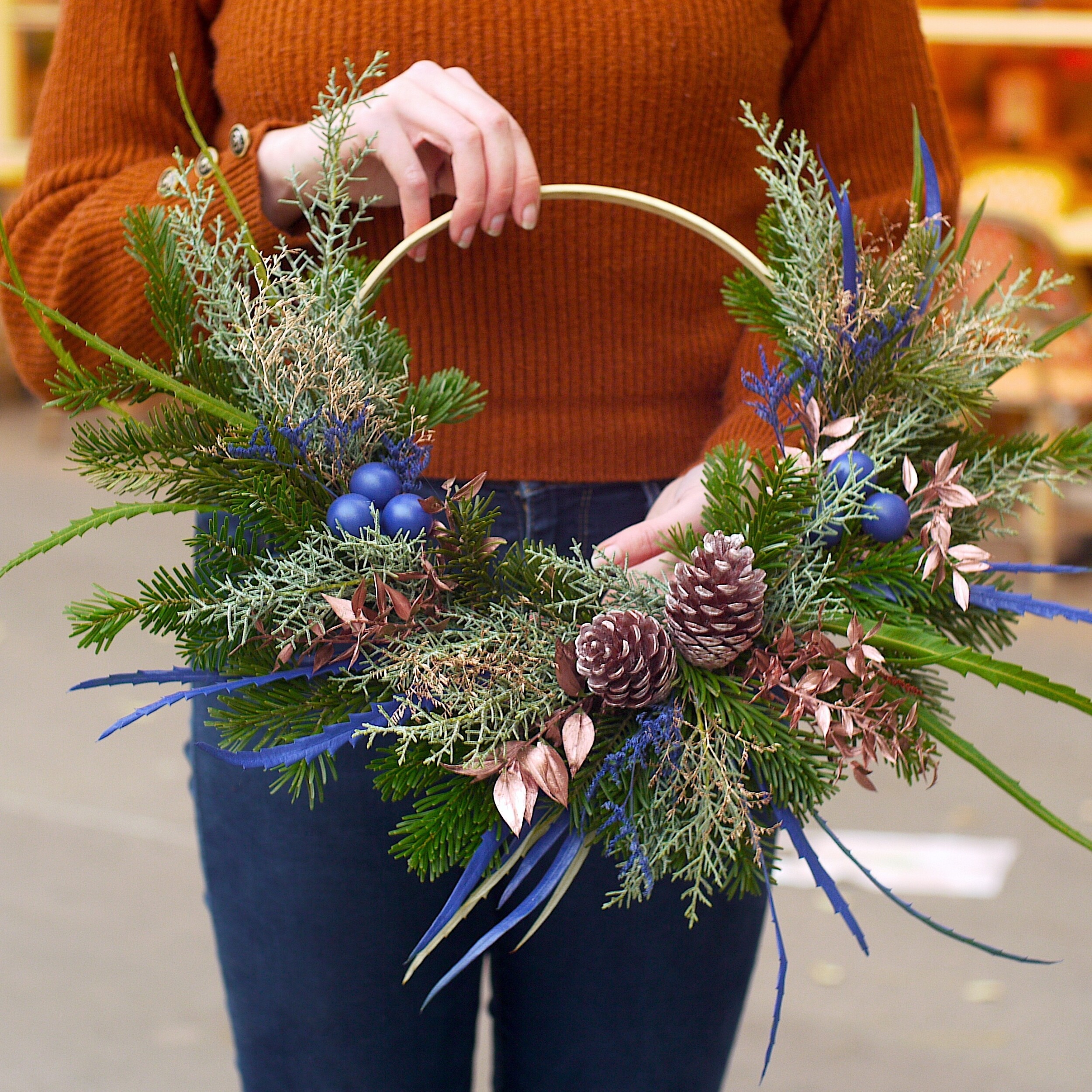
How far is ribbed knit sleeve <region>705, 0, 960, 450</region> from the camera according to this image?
0.88 metres

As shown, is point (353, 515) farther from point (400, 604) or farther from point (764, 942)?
point (764, 942)

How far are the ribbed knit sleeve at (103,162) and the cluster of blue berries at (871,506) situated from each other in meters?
0.36

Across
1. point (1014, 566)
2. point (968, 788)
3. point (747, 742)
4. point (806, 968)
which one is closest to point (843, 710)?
point (747, 742)

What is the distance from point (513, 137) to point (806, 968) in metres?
1.52

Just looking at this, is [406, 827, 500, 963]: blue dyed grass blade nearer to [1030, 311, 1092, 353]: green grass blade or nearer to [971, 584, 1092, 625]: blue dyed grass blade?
[971, 584, 1092, 625]: blue dyed grass blade

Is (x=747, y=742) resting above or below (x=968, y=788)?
above

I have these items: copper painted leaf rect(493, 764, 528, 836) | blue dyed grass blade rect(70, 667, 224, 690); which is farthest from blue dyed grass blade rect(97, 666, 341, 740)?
copper painted leaf rect(493, 764, 528, 836)

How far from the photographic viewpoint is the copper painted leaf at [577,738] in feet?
1.99

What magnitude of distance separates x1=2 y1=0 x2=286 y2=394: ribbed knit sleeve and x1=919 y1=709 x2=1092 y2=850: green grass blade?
1.52ft

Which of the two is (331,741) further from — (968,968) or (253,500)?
(968,968)

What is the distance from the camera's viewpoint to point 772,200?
94 centimetres

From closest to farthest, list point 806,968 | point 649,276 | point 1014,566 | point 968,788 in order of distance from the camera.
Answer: point 1014,566, point 649,276, point 806,968, point 968,788

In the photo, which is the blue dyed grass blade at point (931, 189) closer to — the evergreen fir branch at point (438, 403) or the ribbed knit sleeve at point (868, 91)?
the ribbed knit sleeve at point (868, 91)

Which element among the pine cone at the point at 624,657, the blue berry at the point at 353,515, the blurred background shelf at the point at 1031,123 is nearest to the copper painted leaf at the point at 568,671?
the pine cone at the point at 624,657
